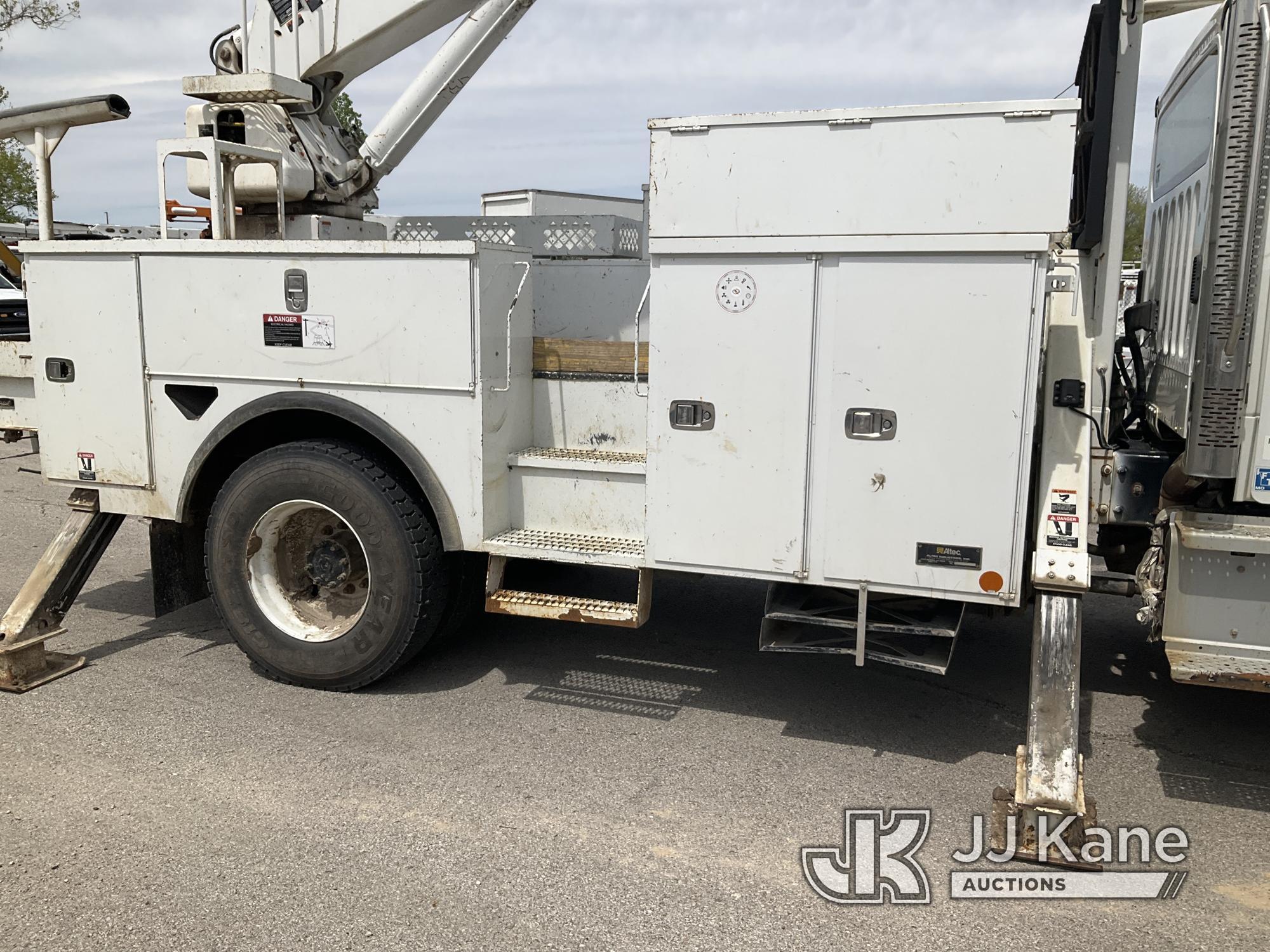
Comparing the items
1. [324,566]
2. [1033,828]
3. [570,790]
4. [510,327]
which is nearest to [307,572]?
[324,566]

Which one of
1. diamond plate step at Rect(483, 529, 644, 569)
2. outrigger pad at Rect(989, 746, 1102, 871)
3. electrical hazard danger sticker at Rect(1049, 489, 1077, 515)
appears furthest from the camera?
diamond plate step at Rect(483, 529, 644, 569)

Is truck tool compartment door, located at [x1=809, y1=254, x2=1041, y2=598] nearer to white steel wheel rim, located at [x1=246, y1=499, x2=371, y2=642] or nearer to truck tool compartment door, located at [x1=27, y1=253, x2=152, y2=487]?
white steel wheel rim, located at [x1=246, y1=499, x2=371, y2=642]

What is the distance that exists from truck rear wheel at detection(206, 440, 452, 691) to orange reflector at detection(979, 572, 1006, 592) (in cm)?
232

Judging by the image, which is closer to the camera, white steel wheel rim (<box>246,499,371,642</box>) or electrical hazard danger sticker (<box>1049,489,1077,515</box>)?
electrical hazard danger sticker (<box>1049,489,1077,515</box>)

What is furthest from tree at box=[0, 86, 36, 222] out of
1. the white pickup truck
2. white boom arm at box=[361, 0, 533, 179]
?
white boom arm at box=[361, 0, 533, 179]

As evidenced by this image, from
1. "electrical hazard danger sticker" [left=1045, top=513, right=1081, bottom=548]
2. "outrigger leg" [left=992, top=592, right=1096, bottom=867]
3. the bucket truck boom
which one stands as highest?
the bucket truck boom

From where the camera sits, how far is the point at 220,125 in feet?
17.6

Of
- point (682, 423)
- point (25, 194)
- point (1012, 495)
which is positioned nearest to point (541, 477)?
point (682, 423)

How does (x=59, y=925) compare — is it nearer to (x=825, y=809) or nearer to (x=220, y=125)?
(x=825, y=809)

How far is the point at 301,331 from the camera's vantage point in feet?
15.4

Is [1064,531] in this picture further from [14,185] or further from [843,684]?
[14,185]

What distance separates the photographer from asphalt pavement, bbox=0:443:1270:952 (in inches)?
126

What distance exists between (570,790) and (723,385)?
1.64 meters

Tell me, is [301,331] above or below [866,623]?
above
